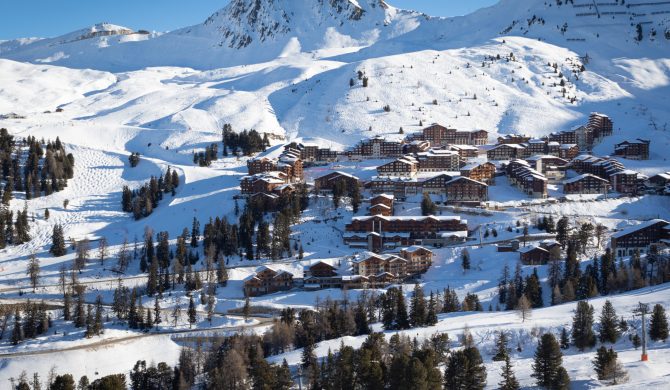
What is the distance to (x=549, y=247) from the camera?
62.4m

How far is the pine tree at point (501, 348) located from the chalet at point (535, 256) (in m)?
20.2

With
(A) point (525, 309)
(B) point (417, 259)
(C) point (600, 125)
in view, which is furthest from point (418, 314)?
(C) point (600, 125)

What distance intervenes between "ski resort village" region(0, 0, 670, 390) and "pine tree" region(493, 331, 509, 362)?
117mm

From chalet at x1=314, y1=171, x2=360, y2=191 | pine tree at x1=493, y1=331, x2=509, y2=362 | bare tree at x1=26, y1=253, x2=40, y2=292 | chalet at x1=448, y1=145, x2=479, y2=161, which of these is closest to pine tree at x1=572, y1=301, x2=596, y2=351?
pine tree at x1=493, y1=331, x2=509, y2=362

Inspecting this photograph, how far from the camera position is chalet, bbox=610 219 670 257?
64.5m

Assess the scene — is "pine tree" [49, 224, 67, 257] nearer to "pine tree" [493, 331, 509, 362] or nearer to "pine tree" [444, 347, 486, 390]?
"pine tree" [493, 331, 509, 362]

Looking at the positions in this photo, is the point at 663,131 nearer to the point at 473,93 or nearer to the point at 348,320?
the point at 473,93

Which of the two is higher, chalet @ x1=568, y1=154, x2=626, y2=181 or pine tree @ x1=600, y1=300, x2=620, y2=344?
chalet @ x1=568, y1=154, x2=626, y2=181

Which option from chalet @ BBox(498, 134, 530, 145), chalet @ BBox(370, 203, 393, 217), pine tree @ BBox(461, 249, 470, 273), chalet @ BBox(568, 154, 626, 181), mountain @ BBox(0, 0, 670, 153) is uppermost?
mountain @ BBox(0, 0, 670, 153)

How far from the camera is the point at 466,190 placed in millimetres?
77562

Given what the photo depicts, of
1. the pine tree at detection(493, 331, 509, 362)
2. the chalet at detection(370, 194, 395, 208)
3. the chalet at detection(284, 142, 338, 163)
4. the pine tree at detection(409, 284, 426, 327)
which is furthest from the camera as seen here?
the chalet at detection(284, 142, 338, 163)

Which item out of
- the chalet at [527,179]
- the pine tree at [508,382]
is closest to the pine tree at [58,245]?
the chalet at [527,179]

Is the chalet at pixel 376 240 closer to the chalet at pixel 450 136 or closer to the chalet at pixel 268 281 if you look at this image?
the chalet at pixel 268 281

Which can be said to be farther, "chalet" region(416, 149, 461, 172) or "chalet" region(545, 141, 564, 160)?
"chalet" region(545, 141, 564, 160)
